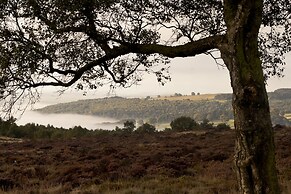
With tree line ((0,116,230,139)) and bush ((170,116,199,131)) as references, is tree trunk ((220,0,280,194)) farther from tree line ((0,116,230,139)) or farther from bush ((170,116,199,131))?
bush ((170,116,199,131))

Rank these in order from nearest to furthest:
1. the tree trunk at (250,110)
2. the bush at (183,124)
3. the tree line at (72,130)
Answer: the tree trunk at (250,110) → the tree line at (72,130) → the bush at (183,124)

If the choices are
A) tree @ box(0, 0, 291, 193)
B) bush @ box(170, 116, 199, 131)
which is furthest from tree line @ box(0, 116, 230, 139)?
tree @ box(0, 0, 291, 193)

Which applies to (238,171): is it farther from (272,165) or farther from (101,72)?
(101,72)

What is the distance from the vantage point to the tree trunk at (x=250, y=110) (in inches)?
229

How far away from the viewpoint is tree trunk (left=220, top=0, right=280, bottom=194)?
5.82 meters

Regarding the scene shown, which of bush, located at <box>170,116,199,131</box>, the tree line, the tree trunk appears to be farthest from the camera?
bush, located at <box>170,116,199,131</box>

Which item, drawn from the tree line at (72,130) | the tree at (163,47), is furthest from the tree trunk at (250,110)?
the tree line at (72,130)

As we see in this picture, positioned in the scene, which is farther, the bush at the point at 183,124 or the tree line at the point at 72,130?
the bush at the point at 183,124

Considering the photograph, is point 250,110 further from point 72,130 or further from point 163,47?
point 72,130

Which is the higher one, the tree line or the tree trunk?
the tree trunk

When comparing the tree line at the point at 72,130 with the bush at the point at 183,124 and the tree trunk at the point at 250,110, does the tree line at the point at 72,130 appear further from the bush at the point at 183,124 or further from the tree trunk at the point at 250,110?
the tree trunk at the point at 250,110

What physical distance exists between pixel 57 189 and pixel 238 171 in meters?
9.48

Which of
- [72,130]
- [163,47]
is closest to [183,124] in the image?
[72,130]

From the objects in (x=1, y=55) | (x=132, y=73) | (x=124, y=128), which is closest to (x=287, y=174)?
(x=132, y=73)
